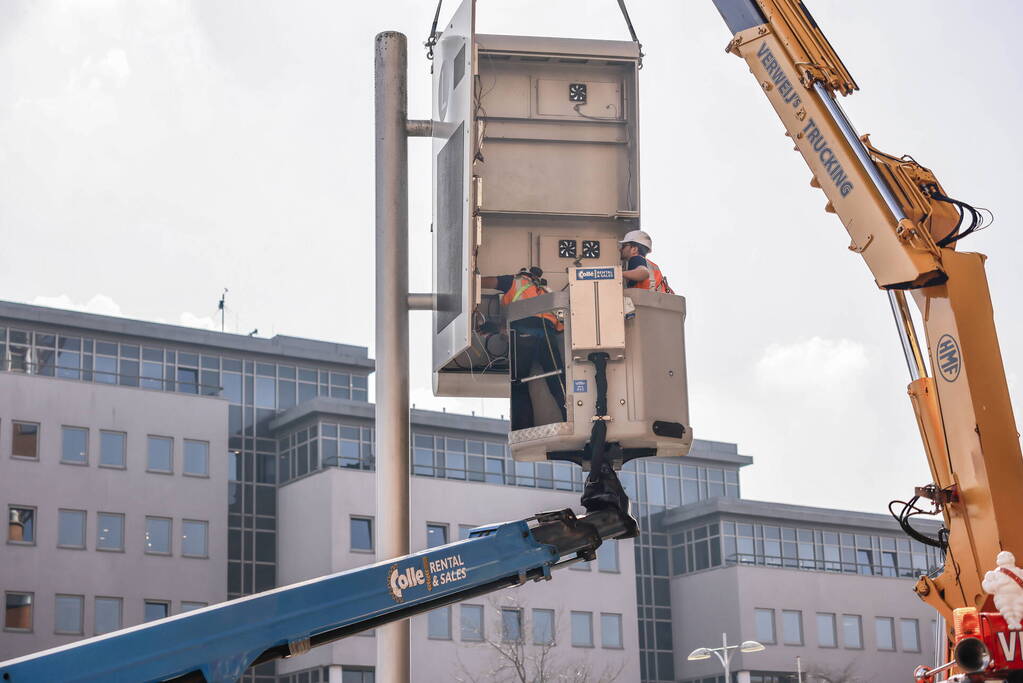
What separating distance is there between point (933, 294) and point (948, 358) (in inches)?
23.1

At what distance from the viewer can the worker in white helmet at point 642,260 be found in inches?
424

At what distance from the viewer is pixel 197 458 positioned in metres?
66.9

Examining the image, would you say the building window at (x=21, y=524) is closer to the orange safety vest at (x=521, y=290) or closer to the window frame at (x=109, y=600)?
the window frame at (x=109, y=600)

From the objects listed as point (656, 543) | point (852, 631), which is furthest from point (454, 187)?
point (656, 543)

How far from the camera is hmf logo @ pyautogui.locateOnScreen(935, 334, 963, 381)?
13398 millimetres

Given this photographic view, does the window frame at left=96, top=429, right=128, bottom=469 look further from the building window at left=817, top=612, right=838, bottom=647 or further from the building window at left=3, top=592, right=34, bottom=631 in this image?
the building window at left=817, top=612, right=838, bottom=647

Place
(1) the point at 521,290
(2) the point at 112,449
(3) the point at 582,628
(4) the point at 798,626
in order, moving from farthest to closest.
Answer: (4) the point at 798,626 < (3) the point at 582,628 < (2) the point at 112,449 < (1) the point at 521,290

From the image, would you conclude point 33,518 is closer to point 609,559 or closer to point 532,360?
point 609,559

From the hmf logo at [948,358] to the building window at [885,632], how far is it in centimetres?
6736

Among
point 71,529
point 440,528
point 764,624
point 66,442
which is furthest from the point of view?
point 764,624

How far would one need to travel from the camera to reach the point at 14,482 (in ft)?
202

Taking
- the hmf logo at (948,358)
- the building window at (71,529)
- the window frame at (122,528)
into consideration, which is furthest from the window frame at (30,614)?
the hmf logo at (948,358)

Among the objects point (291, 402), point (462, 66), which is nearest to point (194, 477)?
point (291, 402)

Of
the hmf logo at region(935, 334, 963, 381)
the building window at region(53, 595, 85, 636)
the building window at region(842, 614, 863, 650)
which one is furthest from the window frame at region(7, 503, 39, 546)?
the hmf logo at region(935, 334, 963, 381)
